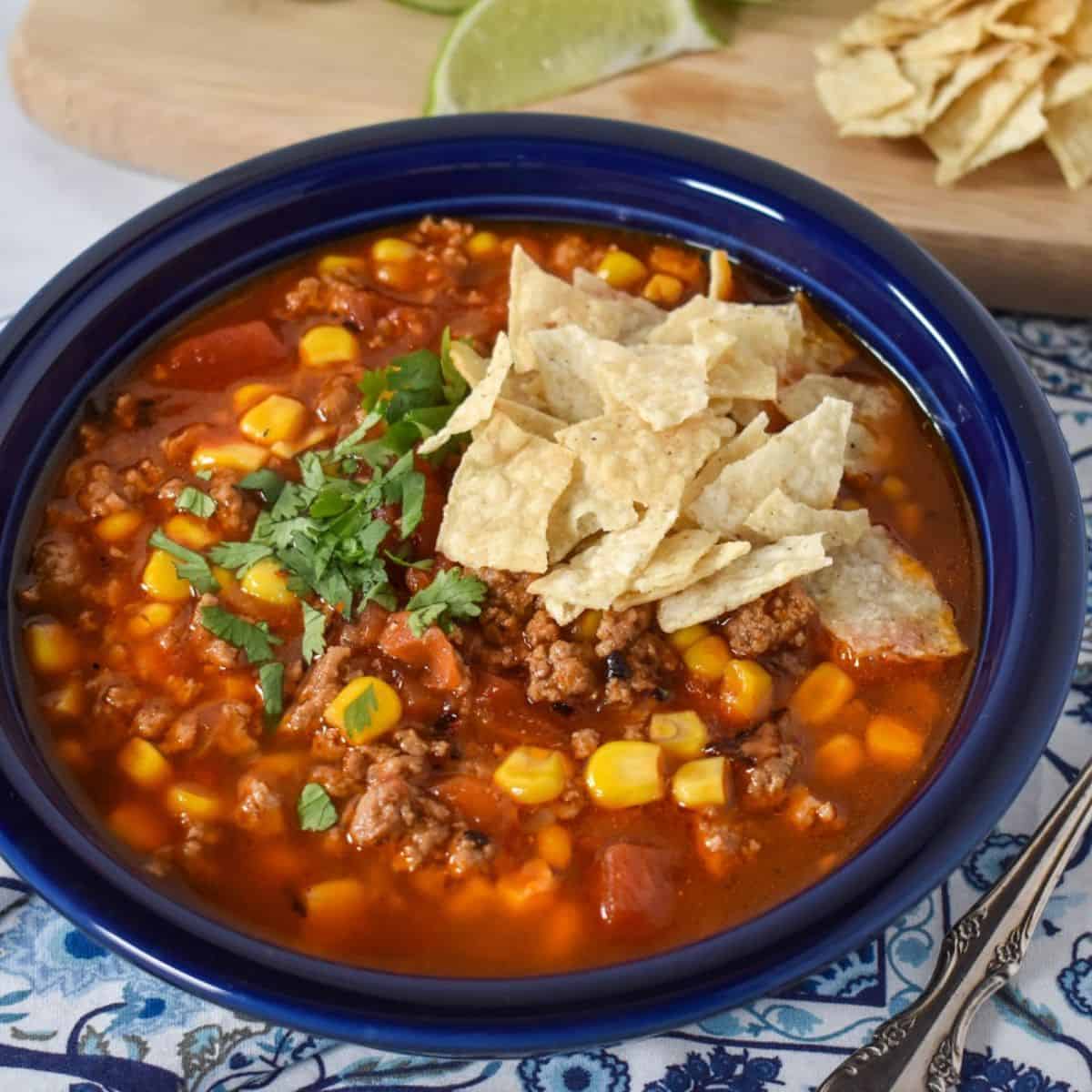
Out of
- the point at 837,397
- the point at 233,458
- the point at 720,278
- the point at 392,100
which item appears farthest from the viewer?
the point at 392,100

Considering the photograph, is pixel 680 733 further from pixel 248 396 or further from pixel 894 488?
pixel 248 396

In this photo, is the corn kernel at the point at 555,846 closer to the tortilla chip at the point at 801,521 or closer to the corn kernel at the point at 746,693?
the corn kernel at the point at 746,693

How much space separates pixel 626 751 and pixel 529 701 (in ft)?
1.05

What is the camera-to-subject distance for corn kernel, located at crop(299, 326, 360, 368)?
15.5 feet

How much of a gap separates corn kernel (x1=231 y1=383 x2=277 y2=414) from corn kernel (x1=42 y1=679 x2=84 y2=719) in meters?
1.11

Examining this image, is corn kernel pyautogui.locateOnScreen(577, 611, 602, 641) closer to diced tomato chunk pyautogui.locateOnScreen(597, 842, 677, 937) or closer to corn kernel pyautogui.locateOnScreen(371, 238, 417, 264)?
diced tomato chunk pyautogui.locateOnScreen(597, 842, 677, 937)

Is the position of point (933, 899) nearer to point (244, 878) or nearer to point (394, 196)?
point (244, 878)

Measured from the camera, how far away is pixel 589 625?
13.1 ft

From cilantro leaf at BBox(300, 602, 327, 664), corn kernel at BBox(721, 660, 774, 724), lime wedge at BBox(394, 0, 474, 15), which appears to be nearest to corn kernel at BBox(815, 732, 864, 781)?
corn kernel at BBox(721, 660, 774, 724)

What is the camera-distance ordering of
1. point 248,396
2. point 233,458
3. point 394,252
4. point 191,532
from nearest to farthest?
point 191,532
point 233,458
point 248,396
point 394,252

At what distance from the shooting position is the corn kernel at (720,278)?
185 inches

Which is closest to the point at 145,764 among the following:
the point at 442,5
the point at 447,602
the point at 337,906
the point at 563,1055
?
the point at 337,906

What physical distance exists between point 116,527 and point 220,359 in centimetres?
76

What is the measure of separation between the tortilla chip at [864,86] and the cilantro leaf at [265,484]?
2717 mm
